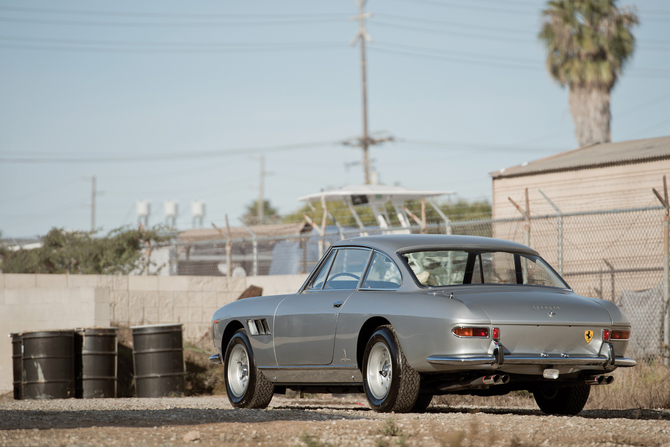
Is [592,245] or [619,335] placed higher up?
[592,245]

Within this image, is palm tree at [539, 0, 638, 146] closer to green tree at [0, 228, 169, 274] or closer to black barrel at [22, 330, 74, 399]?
green tree at [0, 228, 169, 274]

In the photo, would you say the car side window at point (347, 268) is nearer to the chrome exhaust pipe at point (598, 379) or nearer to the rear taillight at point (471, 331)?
the rear taillight at point (471, 331)

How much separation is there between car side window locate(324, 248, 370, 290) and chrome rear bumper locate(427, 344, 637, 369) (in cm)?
140

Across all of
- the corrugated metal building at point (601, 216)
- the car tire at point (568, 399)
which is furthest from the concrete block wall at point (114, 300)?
the car tire at point (568, 399)

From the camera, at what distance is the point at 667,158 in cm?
2064

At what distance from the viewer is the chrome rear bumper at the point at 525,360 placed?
6328mm

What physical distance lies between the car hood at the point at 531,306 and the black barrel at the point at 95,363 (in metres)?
7.19

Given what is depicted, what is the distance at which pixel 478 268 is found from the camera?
7551mm

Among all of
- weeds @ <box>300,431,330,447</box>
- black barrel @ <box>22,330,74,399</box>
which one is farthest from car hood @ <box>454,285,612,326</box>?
black barrel @ <box>22,330,74,399</box>

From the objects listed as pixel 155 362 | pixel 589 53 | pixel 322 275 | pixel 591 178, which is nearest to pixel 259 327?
pixel 322 275

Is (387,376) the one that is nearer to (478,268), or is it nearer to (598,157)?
(478,268)

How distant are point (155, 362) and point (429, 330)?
6.92m

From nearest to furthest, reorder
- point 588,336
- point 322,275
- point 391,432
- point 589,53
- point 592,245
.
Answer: point 391,432
point 588,336
point 322,275
point 592,245
point 589,53

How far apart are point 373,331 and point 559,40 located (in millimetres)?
27391
